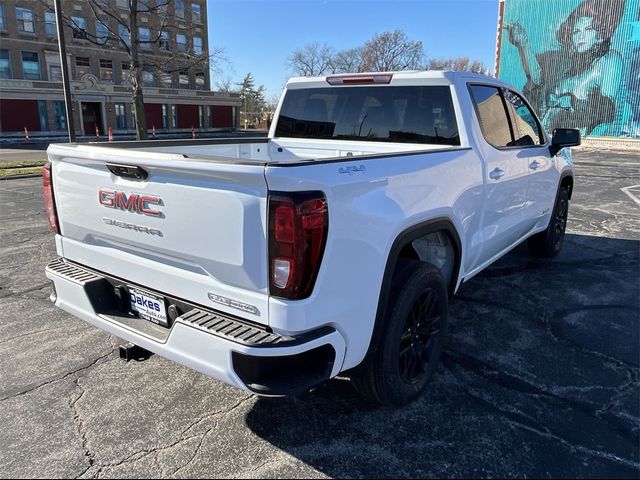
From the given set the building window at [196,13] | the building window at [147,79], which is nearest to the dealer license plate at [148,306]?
the building window at [147,79]

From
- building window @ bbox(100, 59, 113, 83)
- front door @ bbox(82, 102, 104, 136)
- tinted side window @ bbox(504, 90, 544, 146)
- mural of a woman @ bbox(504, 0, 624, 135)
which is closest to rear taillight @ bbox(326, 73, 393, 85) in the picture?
tinted side window @ bbox(504, 90, 544, 146)

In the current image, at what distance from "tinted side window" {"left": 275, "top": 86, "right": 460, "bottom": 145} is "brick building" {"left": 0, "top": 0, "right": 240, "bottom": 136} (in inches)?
1313

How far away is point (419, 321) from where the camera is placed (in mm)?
3021

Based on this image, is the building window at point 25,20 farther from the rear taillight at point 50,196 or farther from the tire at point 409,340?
the tire at point 409,340

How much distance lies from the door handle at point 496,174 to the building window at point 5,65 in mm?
44930

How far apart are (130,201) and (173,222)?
35 centimetres

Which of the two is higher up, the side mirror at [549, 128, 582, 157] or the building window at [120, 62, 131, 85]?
the building window at [120, 62, 131, 85]

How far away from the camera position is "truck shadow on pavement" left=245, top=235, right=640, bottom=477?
249 cm

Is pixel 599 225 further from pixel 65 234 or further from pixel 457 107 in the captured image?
pixel 65 234

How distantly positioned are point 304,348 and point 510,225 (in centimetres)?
292

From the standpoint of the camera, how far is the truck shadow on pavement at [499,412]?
2486mm

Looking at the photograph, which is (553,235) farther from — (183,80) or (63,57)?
(183,80)

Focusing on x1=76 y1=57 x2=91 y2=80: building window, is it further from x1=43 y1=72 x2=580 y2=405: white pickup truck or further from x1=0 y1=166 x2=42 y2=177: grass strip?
x1=43 y1=72 x2=580 y2=405: white pickup truck

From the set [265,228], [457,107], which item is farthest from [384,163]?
[457,107]
